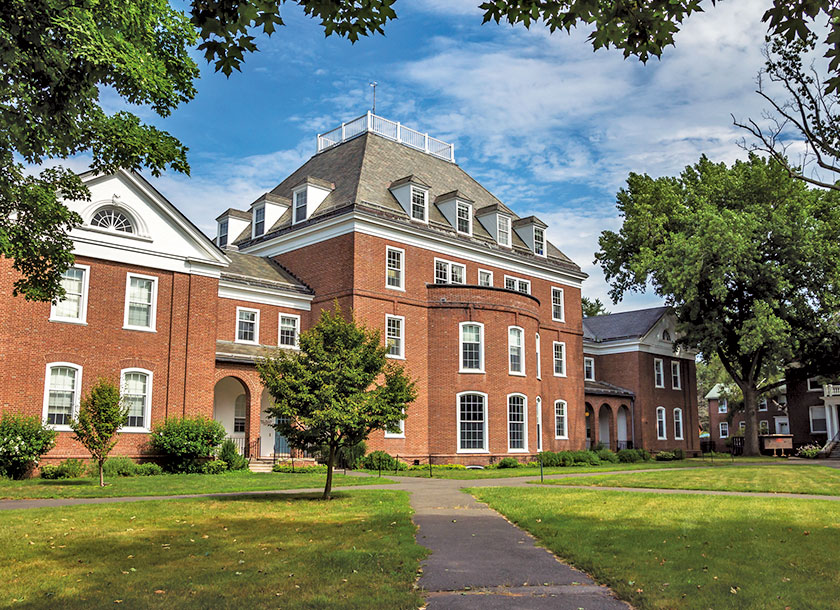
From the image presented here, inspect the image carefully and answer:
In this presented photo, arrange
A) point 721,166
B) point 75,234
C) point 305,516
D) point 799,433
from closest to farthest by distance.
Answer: point 305,516 → point 75,234 → point 721,166 → point 799,433

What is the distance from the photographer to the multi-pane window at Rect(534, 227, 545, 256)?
135ft

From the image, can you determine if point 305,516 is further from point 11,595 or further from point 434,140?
point 434,140

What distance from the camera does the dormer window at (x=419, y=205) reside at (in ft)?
113

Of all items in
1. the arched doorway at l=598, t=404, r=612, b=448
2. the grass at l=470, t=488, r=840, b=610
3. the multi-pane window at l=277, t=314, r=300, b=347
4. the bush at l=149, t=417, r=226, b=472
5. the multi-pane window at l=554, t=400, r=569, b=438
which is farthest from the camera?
the arched doorway at l=598, t=404, r=612, b=448

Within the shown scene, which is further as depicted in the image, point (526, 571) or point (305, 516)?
point (305, 516)

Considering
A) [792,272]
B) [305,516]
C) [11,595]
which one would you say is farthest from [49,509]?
[792,272]

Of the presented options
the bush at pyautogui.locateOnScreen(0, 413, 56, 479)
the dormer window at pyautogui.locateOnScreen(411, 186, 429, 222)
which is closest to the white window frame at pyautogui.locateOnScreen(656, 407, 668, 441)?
the dormer window at pyautogui.locateOnScreen(411, 186, 429, 222)

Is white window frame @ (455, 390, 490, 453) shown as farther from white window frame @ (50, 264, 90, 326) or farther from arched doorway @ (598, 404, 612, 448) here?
arched doorway @ (598, 404, 612, 448)

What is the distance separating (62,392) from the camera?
76.5 feet

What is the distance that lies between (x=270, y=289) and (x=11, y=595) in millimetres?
24469

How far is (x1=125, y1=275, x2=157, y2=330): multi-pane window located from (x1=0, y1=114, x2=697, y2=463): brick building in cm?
5

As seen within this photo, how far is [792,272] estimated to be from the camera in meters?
41.4

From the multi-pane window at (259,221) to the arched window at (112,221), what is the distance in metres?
11.3

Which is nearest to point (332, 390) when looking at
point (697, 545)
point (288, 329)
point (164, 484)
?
point (164, 484)
